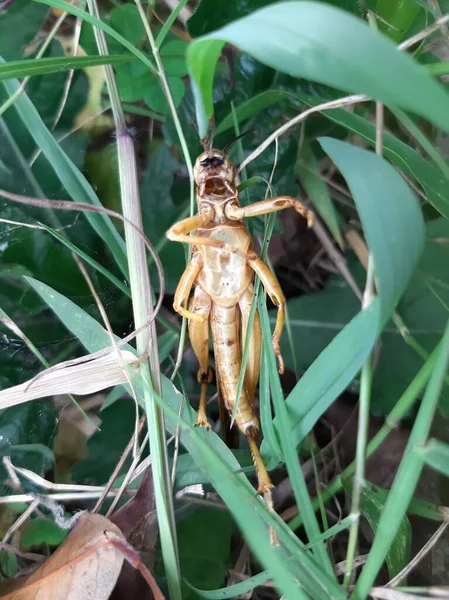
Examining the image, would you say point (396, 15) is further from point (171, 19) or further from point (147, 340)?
point (147, 340)

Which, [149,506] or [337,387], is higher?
[337,387]

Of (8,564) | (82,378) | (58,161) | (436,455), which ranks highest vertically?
(58,161)

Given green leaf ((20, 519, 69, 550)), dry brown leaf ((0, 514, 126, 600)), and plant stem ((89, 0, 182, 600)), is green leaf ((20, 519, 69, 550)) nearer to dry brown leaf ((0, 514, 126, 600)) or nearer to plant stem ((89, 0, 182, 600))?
dry brown leaf ((0, 514, 126, 600))

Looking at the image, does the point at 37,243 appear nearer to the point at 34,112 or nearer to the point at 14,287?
the point at 14,287

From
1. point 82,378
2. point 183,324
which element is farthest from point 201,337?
point 82,378

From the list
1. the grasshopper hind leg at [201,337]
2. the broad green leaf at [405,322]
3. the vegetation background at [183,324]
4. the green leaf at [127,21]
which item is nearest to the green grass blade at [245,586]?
the vegetation background at [183,324]

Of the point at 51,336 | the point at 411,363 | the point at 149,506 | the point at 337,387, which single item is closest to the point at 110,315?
the point at 51,336

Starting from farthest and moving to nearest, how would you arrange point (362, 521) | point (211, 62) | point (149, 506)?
point (362, 521)
point (149, 506)
point (211, 62)
